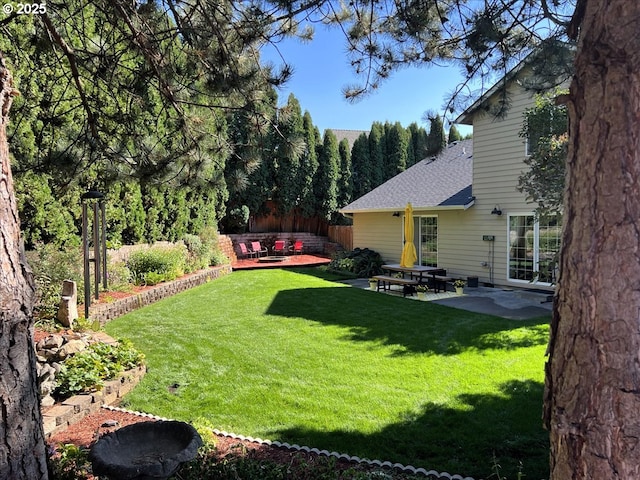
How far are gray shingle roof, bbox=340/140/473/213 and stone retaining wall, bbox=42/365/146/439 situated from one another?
9.92 meters

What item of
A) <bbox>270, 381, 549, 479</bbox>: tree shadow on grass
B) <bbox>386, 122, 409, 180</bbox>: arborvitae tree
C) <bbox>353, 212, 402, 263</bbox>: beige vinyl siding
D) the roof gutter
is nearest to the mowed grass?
<bbox>270, 381, 549, 479</bbox>: tree shadow on grass

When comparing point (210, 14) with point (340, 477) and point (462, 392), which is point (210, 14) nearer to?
point (340, 477)

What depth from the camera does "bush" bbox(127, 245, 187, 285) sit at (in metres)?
11.4

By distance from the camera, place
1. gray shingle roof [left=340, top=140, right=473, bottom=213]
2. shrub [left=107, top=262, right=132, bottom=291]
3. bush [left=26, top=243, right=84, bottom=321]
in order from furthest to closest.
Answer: gray shingle roof [left=340, top=140, right=473, bottom=213]
shrub [left=107, top=262, right=132, bottom=291]
bush [left=26, top=243, right=84, bottom=321]

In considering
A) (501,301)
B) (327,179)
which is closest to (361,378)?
(501,301)

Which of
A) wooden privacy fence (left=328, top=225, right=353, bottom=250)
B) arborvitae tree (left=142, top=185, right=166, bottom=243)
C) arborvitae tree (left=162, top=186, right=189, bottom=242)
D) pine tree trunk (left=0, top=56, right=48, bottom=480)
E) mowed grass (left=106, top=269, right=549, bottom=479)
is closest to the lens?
pine tree trunk (left=0, top=56, right=48, bottom=480)

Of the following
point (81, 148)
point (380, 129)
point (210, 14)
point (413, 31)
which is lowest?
point (81, 148)

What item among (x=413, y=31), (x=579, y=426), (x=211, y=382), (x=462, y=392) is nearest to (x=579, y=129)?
(x=579, y=426)

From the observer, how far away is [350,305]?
1007 centimetres

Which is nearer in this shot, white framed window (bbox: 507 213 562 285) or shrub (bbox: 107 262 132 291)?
shrub (bbox: 107 262 132 291)

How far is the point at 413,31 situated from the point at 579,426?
4.05 metres

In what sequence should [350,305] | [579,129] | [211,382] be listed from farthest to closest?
[350,305]
[211,382]
[579,129]

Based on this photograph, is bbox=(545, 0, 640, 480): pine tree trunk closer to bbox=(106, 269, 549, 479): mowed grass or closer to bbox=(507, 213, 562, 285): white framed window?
bbox=(106, 269, 549, 479): mowed grass

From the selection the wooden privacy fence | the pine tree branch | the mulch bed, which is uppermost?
the pine tree branch
